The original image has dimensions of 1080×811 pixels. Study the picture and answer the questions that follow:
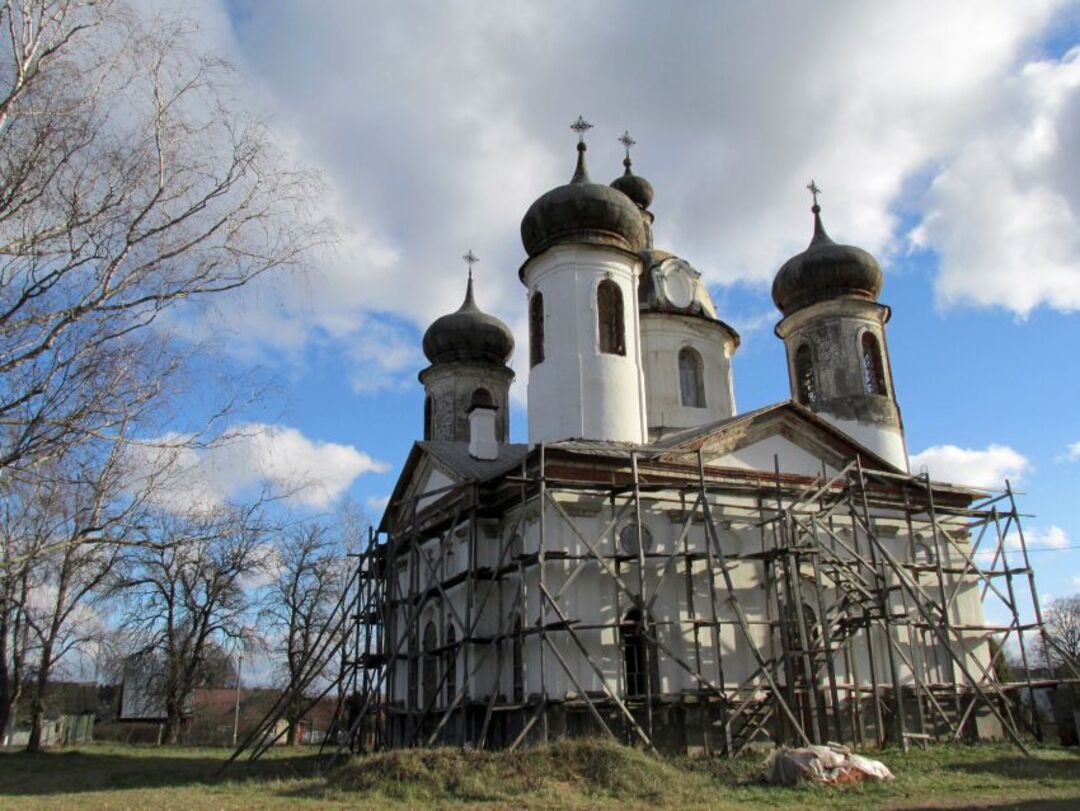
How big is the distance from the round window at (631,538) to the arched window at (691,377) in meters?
5.56

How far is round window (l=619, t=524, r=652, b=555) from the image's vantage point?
635 inches

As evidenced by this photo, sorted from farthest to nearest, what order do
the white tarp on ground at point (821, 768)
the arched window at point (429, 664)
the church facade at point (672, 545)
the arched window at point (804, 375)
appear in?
the arched window at point (804, 375) < the arched window at point (429, 664) < the church facade at point (672, 545) < the white tarp on ground at point (821, 768)

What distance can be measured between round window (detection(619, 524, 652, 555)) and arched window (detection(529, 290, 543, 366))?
416cm

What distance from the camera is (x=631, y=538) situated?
53.3 ft

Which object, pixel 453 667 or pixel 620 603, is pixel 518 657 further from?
pixel 620 603

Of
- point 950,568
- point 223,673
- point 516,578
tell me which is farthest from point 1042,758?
point 223,673

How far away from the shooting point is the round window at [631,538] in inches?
635

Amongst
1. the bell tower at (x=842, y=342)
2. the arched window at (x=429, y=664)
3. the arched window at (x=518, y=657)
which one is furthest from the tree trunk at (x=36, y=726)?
the bell tower at (x=842, y=342)

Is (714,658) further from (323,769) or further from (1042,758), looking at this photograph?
(323,769)

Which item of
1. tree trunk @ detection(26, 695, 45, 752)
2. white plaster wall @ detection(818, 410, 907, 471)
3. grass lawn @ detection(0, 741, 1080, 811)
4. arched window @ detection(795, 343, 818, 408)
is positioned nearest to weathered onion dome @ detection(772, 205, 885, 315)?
arched window @ detection(795, 343, 818, 408)

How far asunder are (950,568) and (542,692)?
29.1 ft

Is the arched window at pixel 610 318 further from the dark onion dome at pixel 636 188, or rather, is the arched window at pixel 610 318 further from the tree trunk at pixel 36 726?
the tree trunk at pixel 36 726

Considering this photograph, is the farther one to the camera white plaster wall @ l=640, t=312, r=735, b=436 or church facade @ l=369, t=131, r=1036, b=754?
white plaster wall @ l=640, t=312, r=735, b=436

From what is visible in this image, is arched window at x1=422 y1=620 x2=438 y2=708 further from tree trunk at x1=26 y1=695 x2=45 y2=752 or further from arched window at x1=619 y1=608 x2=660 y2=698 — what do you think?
tree trunk at x1=26 y1=695 x2=45 y2=752
